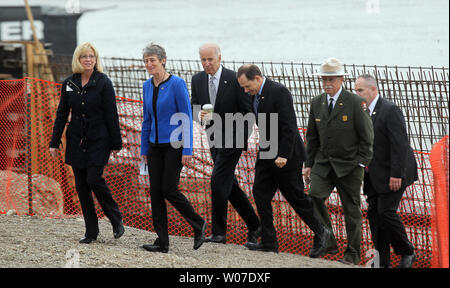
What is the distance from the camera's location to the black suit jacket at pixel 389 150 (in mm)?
6109

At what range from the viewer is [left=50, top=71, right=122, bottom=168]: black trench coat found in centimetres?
623

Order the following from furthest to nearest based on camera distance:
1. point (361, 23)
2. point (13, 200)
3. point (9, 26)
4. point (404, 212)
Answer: point (361, 23)
point (9, 26)
point (13, 200)
point (404, 212)

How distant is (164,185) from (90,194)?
80cm

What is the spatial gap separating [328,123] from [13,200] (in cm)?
426

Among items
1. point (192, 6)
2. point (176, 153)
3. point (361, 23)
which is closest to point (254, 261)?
point (176, 153)

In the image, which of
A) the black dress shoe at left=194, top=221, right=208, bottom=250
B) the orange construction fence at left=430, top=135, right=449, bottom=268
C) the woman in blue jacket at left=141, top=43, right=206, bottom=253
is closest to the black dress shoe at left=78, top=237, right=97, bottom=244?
the woman in blue jacket at left=141, top=43, right=206, bottom=253

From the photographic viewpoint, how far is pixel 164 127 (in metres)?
6.03

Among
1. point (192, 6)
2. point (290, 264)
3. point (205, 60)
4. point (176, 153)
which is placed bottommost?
point (290, 264)

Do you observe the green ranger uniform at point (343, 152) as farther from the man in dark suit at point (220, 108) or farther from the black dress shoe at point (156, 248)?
the black dress shoe at point (156, 248)

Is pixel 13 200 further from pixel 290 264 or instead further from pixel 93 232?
pixel 290 264

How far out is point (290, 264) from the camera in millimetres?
5957

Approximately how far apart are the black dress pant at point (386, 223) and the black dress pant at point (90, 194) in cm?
225

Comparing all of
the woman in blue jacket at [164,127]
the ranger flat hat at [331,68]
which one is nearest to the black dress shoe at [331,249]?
the woman in blue jacket at [164,127]

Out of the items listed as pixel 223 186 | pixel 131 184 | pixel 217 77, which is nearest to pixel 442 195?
pixel 223 186
